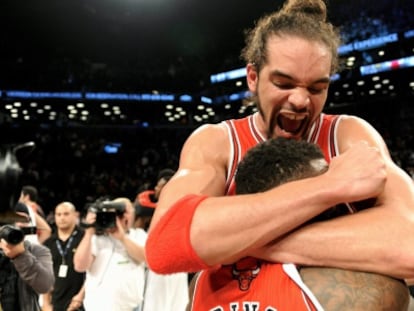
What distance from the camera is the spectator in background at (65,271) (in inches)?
223

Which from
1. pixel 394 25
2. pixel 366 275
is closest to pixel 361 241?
pixel 366 275

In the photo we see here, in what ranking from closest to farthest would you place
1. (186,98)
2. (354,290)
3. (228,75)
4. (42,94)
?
1. (354,290)
2. (42,94)
3. (228,75)
4. (186,98)

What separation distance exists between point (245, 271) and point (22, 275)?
9.61 feet

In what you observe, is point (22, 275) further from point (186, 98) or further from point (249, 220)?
point (186, 98)

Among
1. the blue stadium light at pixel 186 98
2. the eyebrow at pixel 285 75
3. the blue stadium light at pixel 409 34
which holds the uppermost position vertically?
the blue stadium light at pixel 186 98

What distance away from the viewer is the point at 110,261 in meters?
4.79

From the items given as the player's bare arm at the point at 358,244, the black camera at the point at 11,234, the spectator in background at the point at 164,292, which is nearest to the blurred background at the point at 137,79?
the spectator in background at the point at 164,292

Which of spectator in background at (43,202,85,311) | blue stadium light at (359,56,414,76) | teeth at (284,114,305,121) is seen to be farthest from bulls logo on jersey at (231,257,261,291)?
blue stadium light at (359,56,414,76)

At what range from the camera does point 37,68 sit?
75.0 feet

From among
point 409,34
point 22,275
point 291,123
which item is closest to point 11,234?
point 22,275

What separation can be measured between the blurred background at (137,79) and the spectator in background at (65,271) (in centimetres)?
1223

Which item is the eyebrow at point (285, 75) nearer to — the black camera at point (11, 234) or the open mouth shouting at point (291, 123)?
the open mouth shouting at point (291, 123)

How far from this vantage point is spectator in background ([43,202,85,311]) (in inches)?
223

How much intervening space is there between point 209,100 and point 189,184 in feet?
79.2
